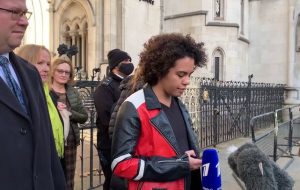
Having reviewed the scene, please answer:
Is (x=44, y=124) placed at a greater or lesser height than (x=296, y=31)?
lesser

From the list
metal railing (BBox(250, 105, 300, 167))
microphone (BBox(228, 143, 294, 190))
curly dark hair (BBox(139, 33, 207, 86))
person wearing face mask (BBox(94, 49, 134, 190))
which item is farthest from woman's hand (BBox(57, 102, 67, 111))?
metal railing (BBox(250, 105, 300, 167))

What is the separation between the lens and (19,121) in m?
1.70

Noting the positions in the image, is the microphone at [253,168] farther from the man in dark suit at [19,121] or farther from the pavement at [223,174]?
the pavement at [223,174]

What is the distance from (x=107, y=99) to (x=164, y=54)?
6.48ft

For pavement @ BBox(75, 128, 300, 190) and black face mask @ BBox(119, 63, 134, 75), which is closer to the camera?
black face mask @ BBox(119, 63, 134, 75)

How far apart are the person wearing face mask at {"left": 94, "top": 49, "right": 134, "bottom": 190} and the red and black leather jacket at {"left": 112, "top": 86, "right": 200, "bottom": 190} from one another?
1.93 metres

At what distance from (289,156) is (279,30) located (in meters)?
16.0

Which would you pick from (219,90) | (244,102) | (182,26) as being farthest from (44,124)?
(182,26)

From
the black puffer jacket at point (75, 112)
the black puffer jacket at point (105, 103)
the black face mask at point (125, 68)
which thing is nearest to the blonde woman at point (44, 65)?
the black puffer jacket at point (75, 112)

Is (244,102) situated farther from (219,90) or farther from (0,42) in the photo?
(0,42)

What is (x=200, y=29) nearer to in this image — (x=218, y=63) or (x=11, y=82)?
(x=218, y=63)

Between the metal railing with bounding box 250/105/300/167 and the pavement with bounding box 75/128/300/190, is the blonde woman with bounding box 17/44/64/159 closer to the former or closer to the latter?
the pavement with bounding box 75/128/300/190

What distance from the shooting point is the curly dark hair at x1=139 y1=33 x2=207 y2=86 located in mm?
2484

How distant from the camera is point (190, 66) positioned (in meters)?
2.53
